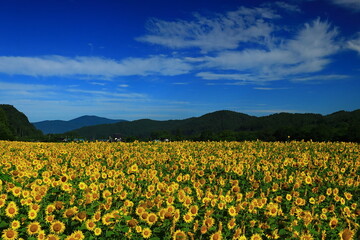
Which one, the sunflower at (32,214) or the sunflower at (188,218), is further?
the sunflower at (32,214)

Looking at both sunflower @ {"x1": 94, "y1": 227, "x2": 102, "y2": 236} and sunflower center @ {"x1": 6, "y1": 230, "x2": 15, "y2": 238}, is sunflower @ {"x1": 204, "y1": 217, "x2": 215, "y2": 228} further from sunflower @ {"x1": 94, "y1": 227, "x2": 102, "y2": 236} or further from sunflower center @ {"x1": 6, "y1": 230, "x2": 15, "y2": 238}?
sunflower center @ {"x1": 6, "y1": 230, "x2": 15, "y2": 238}

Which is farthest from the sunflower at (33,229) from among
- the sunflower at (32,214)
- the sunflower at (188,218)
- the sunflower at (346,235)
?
the sunflower at (346,235)

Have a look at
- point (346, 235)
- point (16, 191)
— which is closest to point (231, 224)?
point (346, 235)

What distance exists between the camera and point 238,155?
487 inches

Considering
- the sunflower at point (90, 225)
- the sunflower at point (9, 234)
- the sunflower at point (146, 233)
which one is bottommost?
the sunflower at point (9, 234)

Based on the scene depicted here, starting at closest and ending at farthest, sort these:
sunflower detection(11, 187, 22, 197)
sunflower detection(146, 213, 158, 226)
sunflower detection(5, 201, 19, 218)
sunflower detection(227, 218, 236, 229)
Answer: sunflower detection(227, 218, 236, 229) < sunflower detection(146, 213, 158, 226) < sunflower detection(5, 201, 19, 218) < sunflower detection(11, 187, 22, 197)

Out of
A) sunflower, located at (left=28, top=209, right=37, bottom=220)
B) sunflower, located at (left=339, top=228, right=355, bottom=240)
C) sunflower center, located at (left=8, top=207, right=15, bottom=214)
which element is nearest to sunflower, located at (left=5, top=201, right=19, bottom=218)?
sunflower center, located at (left=8, top=207, right=15, bottom=214)

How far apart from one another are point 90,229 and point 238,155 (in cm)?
858

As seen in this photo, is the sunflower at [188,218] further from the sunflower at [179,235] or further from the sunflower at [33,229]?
the sunflower at [33,229]

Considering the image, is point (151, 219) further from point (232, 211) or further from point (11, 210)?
point (11, 210)

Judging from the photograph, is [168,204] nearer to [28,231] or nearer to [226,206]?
[226,206]

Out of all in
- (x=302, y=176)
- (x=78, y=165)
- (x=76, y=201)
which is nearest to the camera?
(x=76, y=201)

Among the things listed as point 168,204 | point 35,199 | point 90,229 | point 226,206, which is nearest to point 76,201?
point 35,199

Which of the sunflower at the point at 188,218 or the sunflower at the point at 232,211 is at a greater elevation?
the sunflower at the point at 232,211
